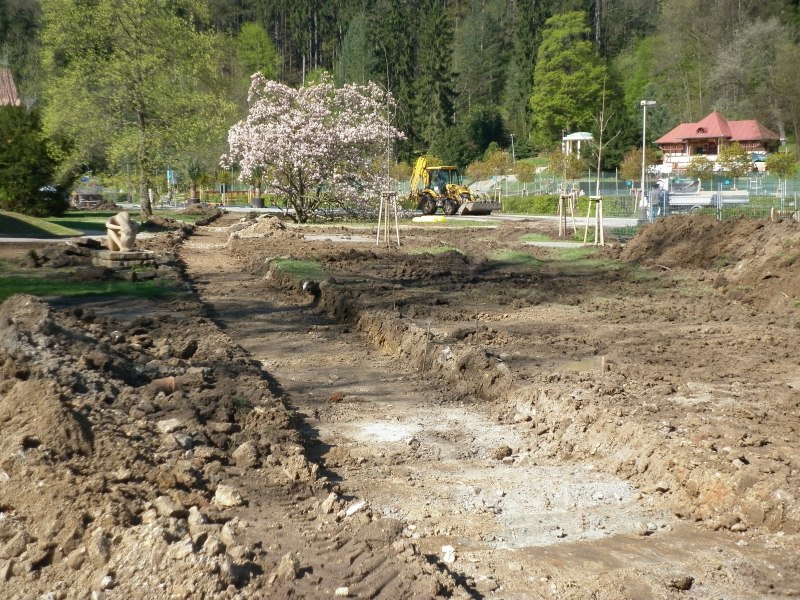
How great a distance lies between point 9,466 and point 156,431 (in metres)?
1.57

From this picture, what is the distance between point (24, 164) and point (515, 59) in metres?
68.5

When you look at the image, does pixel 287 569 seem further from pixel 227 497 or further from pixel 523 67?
pixel 523 67

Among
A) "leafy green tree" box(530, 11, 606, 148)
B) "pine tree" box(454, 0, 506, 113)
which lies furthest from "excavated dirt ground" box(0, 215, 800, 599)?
"pine tree" box(454, 0, 506, 113)

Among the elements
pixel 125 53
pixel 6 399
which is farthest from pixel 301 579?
pixel 125 53

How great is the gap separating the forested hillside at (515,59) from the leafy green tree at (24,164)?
4.12m

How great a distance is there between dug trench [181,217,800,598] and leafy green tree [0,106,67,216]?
21.5 meters

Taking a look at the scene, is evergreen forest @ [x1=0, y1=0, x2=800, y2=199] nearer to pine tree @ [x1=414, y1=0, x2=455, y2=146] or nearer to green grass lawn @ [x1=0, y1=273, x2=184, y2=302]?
pine tree @ [x1=414, y1=0, x2=455, y2=146]

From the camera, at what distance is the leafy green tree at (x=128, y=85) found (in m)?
36.8

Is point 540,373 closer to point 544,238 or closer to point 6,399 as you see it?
point 6,399

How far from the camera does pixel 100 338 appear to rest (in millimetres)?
10805

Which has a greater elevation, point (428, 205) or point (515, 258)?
point (428, 205)

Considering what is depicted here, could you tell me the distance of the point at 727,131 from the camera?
7238 cm

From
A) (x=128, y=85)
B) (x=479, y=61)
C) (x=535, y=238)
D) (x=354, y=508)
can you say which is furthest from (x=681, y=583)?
(x=479, y=61)

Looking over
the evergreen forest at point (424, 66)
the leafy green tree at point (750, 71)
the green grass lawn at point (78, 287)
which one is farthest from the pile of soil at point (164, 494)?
the leafy green tree at point (750, 71)
